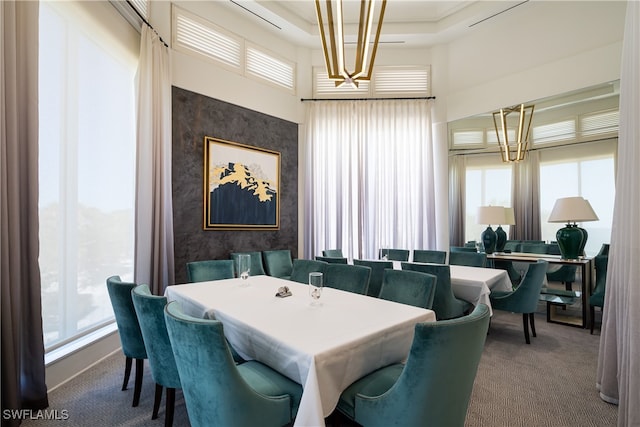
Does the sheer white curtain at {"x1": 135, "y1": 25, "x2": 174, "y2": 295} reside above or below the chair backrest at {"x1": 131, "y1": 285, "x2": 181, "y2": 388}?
above

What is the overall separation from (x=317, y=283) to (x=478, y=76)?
5.00 meters

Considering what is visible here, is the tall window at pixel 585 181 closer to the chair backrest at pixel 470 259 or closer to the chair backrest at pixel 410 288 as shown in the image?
the chair backrest at pixel 470 259

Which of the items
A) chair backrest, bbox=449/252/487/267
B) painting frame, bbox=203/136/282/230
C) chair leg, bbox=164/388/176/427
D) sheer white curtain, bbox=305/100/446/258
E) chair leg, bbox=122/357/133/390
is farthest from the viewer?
sheer white curtain, bbox=305/100/446/258

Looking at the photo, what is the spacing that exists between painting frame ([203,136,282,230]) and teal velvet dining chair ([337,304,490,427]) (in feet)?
12.5

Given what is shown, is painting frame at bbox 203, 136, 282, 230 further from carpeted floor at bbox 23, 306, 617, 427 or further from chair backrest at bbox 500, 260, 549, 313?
chair backrest at bbox 500, 260, 549, 313

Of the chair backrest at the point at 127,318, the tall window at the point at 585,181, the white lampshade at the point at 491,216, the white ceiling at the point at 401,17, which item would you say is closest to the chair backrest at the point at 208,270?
the chair backrest at the point at 127,318

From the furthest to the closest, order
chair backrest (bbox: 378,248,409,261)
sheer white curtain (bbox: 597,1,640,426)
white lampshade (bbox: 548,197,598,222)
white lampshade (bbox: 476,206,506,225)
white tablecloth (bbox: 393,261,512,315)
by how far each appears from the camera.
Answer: chair backrest (bbox: 378,248,409,261), white lampshade (bbox: 476,206,506,225), white lampshade (bbox: 548,197,598,222), white tablecloth (bbox: 393,261,512,315), sheer white curtain (bbox: 597,1,640,426)

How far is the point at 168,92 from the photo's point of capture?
13.1 feet

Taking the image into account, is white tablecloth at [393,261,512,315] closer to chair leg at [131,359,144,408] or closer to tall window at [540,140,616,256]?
chair leg at [131,359,144,408]

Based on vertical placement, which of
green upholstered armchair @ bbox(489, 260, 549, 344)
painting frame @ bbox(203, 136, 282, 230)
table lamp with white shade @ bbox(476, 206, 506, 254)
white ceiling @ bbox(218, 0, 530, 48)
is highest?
white ceiling @ bbox(218, 0, 530, 48)

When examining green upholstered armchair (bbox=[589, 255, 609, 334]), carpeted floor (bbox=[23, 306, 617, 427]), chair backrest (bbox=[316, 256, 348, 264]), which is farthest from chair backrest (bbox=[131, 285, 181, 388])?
green upholstered armchair (bbox=[589, 255, 609, 334])

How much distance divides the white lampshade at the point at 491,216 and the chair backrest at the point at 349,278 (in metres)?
2.97

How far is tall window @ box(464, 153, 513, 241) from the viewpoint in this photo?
7379 millimetres

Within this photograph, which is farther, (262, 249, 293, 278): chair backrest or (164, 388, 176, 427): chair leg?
(262, 249, 293, 278): chair backrest
